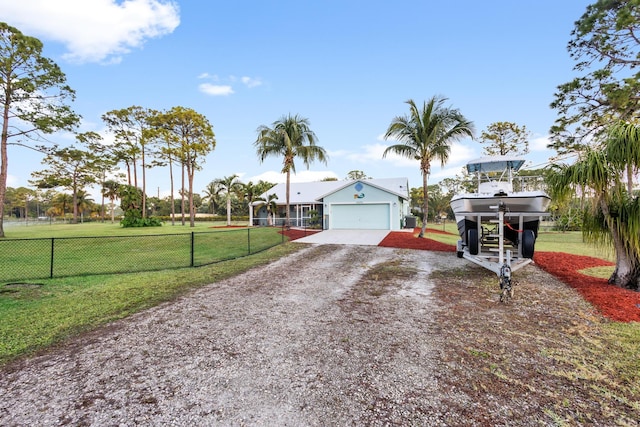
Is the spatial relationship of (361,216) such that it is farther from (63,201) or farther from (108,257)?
(63,201)

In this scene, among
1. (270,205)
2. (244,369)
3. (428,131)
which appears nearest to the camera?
(244,369)

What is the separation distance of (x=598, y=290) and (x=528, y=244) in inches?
55.6

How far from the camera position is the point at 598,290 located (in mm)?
5383

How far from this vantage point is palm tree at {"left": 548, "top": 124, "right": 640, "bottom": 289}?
16.4 ft

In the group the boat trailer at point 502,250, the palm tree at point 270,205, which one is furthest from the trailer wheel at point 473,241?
the palm tree at point 270,205

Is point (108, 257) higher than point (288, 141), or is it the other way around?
point (288, 141)

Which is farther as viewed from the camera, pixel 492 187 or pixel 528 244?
pixel 492 187

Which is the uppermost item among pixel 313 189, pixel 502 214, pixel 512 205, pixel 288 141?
pixel 288 141

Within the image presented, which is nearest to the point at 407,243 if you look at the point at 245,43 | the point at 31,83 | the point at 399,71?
the point at 399,71

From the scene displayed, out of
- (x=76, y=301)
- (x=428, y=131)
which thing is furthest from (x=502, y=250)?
(x=428, y=131)

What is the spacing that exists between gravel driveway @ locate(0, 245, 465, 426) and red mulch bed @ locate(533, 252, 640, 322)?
9.19 feet

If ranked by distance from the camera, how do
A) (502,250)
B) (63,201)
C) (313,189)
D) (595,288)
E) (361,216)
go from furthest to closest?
(63,201) → (313,189) → (361,216) → (595,288) → (502,250)

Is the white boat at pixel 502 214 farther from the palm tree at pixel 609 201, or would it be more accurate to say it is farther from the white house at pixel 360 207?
the white house at pixel 360 207

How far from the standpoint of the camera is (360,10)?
38.2 ft
